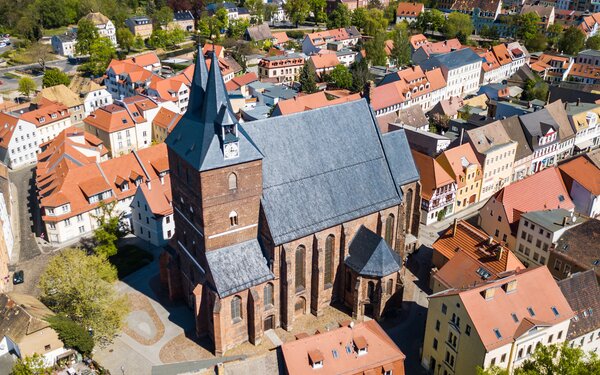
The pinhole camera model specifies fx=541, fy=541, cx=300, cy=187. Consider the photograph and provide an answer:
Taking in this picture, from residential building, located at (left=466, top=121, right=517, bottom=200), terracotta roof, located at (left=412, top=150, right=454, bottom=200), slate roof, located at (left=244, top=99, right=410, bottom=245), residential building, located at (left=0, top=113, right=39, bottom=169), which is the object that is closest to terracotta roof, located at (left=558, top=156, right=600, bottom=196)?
residential building, located at (left=466, top=121, right=517, bottom=200)

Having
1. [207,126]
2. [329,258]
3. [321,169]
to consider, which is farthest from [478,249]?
[207,126]

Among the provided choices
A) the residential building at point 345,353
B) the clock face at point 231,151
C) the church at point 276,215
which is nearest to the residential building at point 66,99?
the church at point 276,215

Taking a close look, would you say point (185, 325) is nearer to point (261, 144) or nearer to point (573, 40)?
point (261, 144)

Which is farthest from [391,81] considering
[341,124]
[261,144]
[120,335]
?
[120,335]

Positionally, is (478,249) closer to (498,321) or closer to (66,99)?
(498,321)

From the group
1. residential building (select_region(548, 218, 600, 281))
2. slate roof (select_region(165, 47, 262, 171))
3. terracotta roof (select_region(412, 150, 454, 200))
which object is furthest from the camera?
terracotta roof (select_region(412, 150, 454, 200))

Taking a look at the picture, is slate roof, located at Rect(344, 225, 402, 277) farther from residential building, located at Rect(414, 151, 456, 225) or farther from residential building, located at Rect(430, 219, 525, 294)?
residential building, located at Rect(414, 151, 456, 225)
